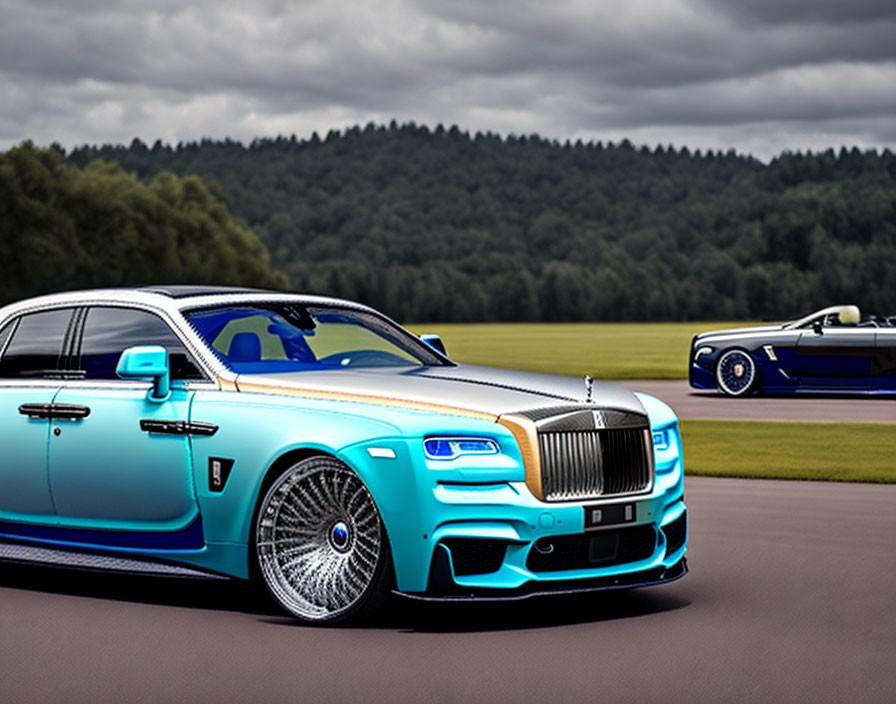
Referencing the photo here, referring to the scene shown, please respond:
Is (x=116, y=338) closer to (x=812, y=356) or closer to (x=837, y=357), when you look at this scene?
(x=812, y=356)

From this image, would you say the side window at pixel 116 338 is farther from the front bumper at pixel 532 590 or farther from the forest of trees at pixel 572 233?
the forest of trees at pixel 572 233

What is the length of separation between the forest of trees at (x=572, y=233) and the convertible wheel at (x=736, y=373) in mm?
114673

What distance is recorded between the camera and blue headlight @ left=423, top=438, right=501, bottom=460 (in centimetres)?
646

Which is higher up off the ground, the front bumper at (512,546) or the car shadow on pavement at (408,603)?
the front bumper at (512,546)

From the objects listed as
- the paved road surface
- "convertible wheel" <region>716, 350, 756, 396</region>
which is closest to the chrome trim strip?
the paved road surface

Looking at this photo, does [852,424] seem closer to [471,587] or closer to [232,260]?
[471,587]

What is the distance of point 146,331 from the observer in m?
7.76

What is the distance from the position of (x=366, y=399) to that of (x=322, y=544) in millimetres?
676

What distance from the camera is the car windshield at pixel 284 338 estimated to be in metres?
7.62

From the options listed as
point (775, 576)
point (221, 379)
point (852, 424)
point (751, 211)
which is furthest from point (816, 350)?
point (751, 211)

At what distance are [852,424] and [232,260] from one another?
9910 centimetres

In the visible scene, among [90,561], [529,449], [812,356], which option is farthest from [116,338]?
[812,356]

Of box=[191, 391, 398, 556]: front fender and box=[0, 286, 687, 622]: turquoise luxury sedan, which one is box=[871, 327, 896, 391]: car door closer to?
box=[0, 286, 687, 622]: turquoise luxury sedan

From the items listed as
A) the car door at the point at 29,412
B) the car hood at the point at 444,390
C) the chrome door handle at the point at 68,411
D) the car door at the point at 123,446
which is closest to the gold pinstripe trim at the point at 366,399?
the car hood at the point at 444,390
